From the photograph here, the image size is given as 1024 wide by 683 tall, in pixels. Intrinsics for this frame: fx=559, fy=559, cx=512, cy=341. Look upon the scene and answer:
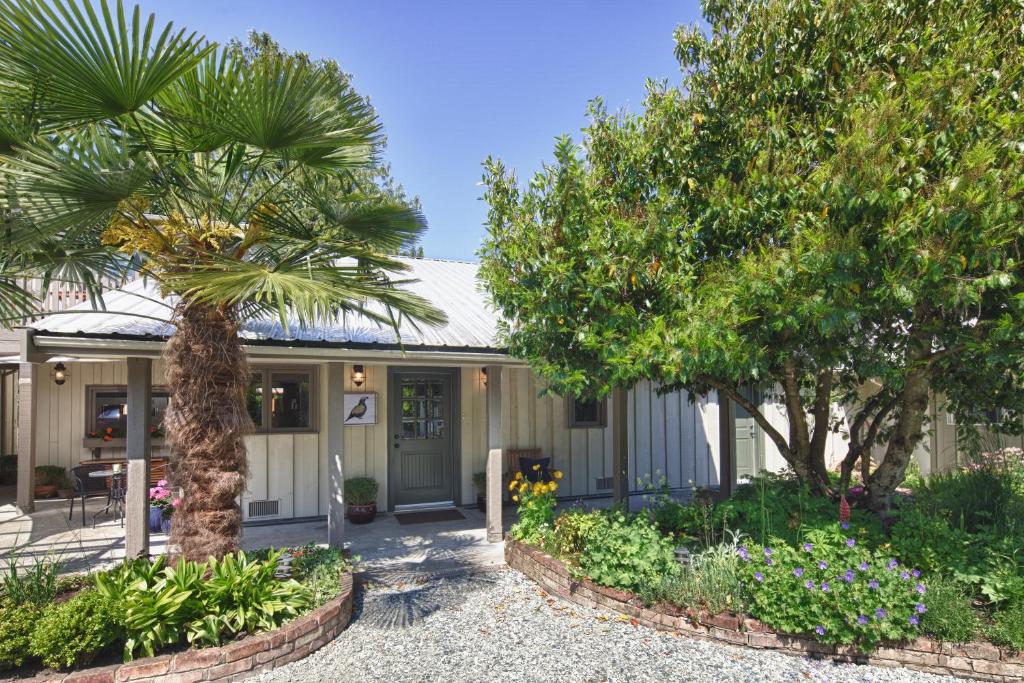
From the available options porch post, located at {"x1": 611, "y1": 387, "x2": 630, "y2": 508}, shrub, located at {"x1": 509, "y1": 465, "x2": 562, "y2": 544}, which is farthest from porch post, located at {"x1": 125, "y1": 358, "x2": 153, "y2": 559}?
porch post, located at {"x1": 611, "y1": 387, "x2": 630, "y2": 508}

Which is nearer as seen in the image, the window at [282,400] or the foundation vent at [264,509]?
the foundation vent at [264,509]

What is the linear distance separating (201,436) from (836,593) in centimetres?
479

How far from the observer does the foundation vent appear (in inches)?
305

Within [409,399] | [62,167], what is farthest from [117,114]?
[409,399]

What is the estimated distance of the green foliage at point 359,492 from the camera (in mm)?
7660

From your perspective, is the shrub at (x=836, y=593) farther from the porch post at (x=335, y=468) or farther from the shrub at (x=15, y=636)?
the shrub at (x=15, y=636)

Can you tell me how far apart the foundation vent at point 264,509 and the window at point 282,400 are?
1014 millimetres

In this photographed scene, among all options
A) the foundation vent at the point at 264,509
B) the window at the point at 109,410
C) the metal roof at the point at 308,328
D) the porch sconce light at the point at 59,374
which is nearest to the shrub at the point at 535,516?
the metal roof at the point at 308,328

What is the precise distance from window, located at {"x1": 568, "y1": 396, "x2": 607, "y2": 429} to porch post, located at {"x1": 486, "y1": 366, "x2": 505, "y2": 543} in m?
2.82

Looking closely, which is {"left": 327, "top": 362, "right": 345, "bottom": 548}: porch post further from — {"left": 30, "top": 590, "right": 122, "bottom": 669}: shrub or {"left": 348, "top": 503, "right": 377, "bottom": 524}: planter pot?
{"left": 30, "top": 590, "right": 122, "bottom": 669}: shrub

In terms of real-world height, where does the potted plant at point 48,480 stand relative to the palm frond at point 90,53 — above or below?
below

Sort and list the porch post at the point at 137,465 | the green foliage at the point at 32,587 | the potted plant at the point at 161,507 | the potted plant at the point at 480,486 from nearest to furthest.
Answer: the green foliage at the point at 32,587 → the porch post at the point at 137,465 → the potted plant at the point at 161,507 → the potted plant at the point at 480,486

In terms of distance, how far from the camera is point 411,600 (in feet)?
16.9

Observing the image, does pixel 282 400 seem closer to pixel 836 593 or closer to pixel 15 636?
pixel 15 636
